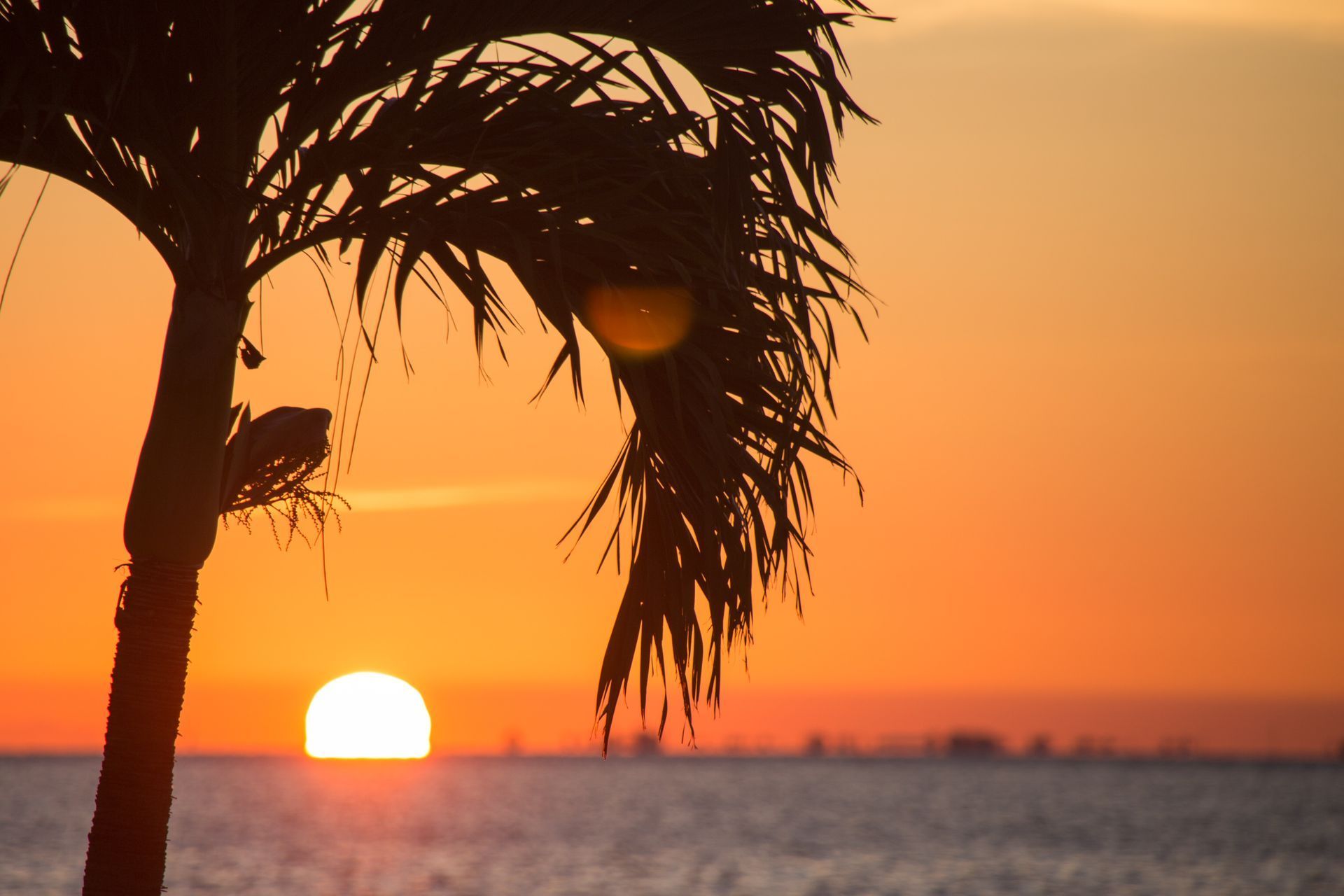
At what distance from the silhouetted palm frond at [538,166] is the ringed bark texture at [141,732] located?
966 mm

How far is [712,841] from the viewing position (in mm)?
58312

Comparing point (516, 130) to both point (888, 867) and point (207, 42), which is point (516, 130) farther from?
point (888, 867)

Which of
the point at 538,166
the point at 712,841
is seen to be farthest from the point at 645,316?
the point at 712,841

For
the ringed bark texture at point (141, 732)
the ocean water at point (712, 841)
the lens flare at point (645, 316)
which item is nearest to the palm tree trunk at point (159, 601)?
the ringed bark texture at point (141, 732)

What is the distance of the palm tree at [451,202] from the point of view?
450 centimetres

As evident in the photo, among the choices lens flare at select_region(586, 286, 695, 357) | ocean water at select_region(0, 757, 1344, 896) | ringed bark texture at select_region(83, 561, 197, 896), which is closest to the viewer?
ringed bark texture at select_region(83, 561, 197, 896)

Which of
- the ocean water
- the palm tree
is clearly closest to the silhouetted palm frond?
the palm tree

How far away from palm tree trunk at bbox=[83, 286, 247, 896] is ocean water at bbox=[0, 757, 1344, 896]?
32.8 metres

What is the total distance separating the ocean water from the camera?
134ft

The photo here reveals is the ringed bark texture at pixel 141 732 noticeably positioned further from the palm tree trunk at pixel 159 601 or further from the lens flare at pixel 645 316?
the lens flare at pixel 645 316

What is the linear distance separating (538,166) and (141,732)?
6.85 feet

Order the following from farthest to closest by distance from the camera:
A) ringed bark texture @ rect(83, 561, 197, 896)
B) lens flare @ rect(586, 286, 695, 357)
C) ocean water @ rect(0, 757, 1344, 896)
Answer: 1. ocean water @ rect(0, 757, 1344, 896)
2. lens flare @ rect(586, 286, 695, 357)
3. ringed bark texture @ rect(83, 561, 197, 896)

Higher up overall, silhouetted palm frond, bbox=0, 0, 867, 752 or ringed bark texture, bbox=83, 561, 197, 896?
silhouetted palm frond, bbox=0, 0, 867, 752

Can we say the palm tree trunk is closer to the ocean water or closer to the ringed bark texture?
the ringed bark texture
